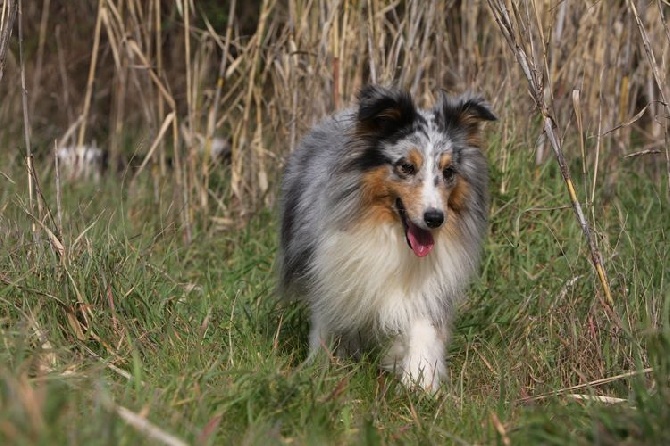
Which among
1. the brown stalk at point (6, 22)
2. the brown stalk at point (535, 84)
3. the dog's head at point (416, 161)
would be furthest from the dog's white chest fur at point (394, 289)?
the brown stalk at point (6, 22)

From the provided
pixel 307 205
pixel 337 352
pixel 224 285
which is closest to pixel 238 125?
pixel 224 285

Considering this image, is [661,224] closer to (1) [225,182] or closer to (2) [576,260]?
(2) [576,260]

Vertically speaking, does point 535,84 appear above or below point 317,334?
above

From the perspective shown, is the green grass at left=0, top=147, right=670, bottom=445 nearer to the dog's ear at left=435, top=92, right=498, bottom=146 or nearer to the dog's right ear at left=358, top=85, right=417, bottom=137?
the dog's ear at left=435, top=92, right=498, bottom=146

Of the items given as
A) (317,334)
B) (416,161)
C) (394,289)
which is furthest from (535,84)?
(317,334)

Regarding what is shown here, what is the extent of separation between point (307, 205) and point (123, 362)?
1.12m

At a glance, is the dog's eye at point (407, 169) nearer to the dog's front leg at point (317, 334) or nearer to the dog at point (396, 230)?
the dog at point (396, 230)

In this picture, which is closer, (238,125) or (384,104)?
(384,104)

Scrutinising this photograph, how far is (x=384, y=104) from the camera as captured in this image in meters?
4.04

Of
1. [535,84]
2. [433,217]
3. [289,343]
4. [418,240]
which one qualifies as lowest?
[289,343]

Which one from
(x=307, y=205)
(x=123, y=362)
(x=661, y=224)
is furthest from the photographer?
(x=661, y=224)

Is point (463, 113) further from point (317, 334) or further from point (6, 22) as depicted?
point (6, 22)

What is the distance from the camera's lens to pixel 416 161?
3.96 metres

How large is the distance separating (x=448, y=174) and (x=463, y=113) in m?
0.35
